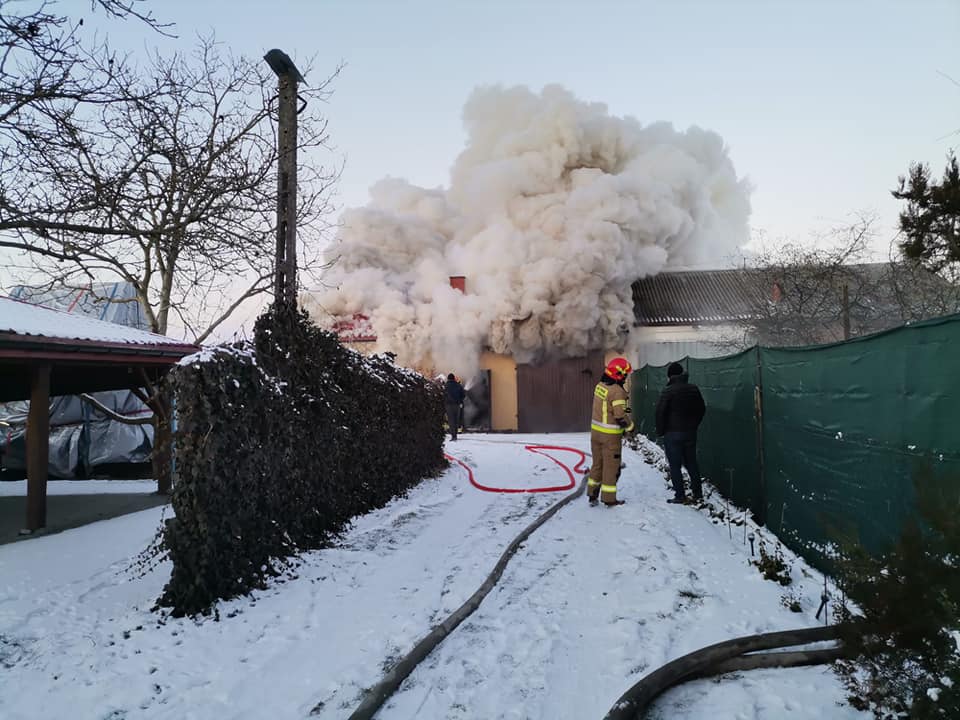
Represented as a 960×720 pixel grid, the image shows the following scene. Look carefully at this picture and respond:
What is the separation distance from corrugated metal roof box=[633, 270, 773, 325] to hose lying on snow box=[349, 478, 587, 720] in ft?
65.5

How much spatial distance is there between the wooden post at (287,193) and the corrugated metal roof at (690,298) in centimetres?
1876

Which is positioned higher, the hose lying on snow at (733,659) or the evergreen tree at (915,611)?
the evergreen tree at (915,611)

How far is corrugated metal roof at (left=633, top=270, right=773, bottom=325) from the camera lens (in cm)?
2555

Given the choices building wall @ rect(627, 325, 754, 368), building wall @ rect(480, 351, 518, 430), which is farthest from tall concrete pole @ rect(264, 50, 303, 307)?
building wall @ rect(627, 325, 754, 368)

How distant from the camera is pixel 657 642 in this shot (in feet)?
11.7

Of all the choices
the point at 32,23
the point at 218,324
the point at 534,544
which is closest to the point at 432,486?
the point at 534,544

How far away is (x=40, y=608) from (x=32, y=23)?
4.25m

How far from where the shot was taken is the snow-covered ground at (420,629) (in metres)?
3.01

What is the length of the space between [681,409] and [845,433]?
135 inches

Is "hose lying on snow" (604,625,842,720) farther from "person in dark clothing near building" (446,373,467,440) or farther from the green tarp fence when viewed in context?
"person in dark clothing near building" (446,373,467,440)

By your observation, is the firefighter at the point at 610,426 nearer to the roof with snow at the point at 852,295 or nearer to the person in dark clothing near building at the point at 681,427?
the person in dark clothing near building at the point at 681,427

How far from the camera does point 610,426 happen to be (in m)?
7.46

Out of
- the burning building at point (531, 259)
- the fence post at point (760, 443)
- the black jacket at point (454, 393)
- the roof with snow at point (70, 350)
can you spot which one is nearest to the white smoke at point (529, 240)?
the burning building at point (531, 259)

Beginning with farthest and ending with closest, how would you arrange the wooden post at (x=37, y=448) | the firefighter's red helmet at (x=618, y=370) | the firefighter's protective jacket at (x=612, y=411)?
the firefighter's red helmet at (x=618, y=370), the firefighter's protective jacket at (x=612, y=411), the wooden post at (x=37, y=448)
